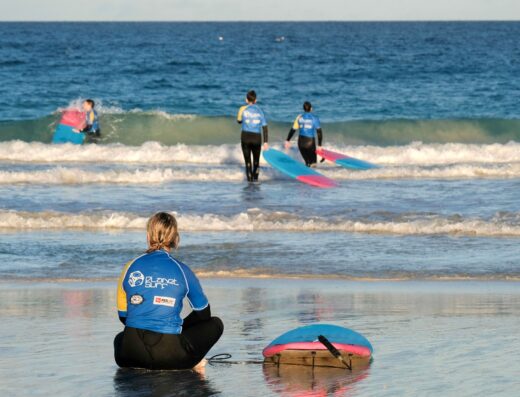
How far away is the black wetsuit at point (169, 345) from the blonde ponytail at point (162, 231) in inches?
20.4

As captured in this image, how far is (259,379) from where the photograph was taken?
21.3 ft

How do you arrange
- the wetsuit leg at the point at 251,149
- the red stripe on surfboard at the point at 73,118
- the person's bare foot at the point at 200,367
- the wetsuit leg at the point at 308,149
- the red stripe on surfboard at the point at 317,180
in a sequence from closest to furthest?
1. the person's bare foot at the point at 200,367
2. the red stripe on surfboard at the point at 317,180
3. the wetsuit leg at the point at 251,149
4. the wetsuit leg at the point at 308,149
5. the red stripe on surfboard at the point at 73,118

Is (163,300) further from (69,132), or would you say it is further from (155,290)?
(69,132)

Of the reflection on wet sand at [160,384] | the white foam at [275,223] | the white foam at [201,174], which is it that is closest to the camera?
the reflection on wet sand at [160,384]

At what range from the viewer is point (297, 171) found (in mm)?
19406

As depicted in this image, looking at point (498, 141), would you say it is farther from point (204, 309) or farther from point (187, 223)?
point (204, 309)

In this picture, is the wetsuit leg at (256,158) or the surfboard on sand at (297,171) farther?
the wetsuit leg at (256,158)

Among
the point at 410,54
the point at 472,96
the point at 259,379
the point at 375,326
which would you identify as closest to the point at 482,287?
the point at 375,326

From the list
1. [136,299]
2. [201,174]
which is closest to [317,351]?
[136,299]

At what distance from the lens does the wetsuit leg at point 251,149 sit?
743 inches

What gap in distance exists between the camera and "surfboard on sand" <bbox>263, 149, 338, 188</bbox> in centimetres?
1881

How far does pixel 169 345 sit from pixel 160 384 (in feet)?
0.87

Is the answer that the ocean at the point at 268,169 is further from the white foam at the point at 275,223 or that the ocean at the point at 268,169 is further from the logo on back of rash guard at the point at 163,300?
the logo on back of rash guard at the point at 163,300

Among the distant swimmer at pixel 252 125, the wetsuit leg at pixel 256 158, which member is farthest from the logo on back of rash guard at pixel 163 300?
the wetsuit leg at pixel 256 158
